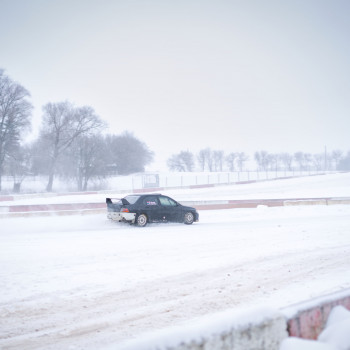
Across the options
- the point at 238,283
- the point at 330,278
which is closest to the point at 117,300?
the point at 238,283

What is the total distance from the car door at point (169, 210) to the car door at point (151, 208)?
0.23 m

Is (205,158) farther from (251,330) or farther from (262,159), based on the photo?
(251,330)

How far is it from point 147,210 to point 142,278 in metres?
8.23

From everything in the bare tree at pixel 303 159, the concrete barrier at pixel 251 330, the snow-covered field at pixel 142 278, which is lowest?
the snow-covered field at pixel 142 278

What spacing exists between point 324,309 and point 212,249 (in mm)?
6829

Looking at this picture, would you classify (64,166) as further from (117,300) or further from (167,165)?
(167,165)

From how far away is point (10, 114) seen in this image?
43.4m

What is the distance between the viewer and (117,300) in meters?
5.56

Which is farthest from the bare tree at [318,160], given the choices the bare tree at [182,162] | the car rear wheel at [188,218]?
the car rear wheel at [188,218]

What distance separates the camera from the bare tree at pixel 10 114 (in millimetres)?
43000

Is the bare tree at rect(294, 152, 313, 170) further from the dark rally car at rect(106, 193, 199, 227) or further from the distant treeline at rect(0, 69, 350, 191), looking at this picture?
the dark rally car at rect(106, 193, 199, 227)

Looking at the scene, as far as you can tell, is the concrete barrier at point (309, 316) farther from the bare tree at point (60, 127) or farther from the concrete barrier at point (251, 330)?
the bare tree at point (60, 127)

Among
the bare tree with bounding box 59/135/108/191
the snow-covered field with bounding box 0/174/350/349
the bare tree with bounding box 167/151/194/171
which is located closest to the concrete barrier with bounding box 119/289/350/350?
the snow-covered field with bounding box 0/174/350/349

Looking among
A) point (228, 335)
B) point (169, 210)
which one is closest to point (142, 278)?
point (228, 335)
